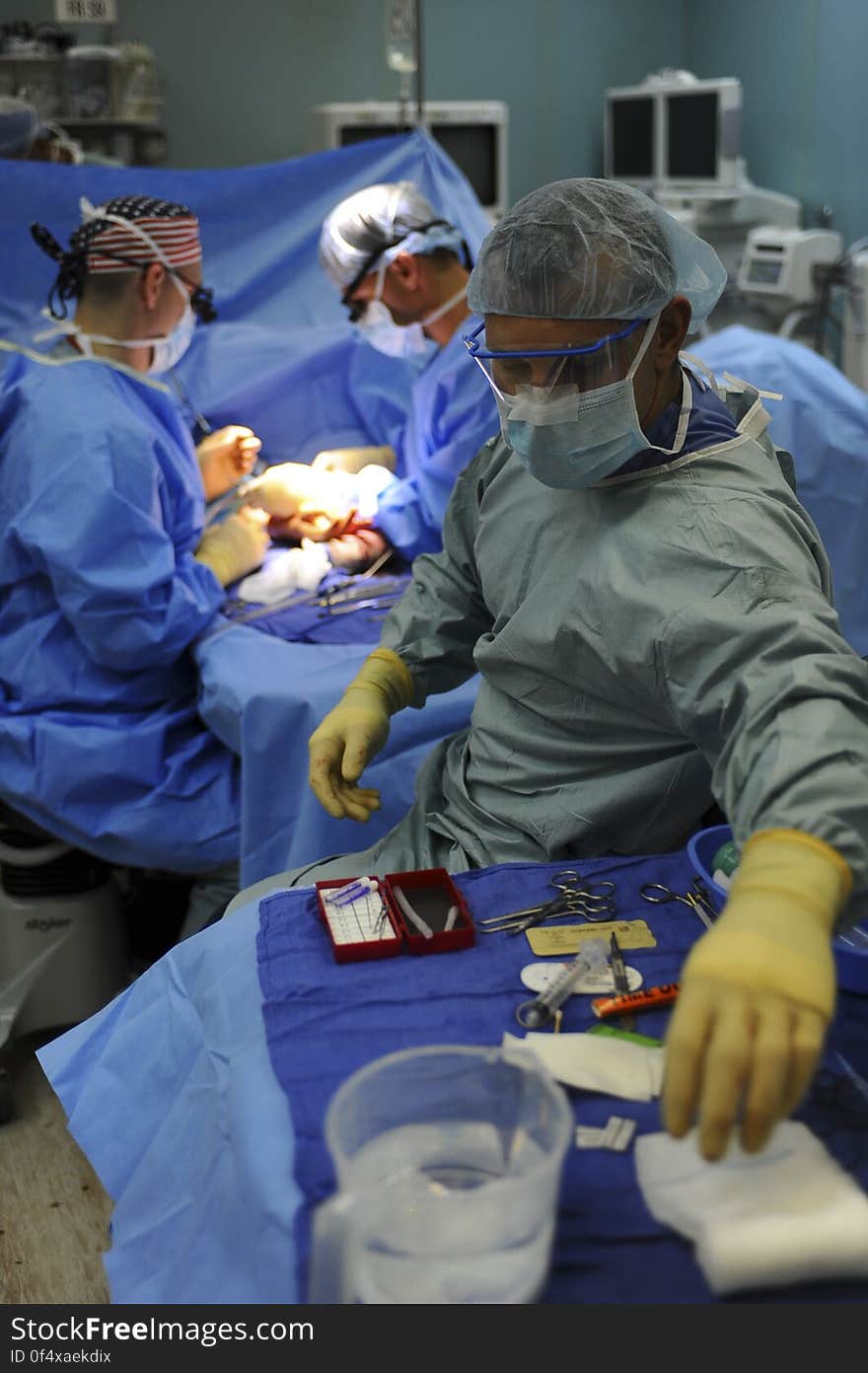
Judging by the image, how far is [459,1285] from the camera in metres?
0.83

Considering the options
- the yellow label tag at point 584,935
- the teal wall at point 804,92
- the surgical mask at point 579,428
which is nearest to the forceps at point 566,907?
the yellow label tag at point 584,935

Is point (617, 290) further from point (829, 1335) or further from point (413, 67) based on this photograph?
point (413, 67)

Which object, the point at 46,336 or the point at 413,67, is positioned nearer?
the point at 46,336

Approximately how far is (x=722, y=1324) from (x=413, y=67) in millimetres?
3431

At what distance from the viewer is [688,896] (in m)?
1.34

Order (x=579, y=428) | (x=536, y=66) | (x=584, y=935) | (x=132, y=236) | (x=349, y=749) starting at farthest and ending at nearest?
(x=536, y=66) < (x=132, y=236) < (x=349, y=749) < (x=579, y=428) < (x=584, y=935)

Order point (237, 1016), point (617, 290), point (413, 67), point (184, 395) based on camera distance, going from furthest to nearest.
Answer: point (413, 67)
point (184, 395)
point (617, 290)
point (237, 1016)

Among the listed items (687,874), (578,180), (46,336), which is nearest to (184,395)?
(46,336)

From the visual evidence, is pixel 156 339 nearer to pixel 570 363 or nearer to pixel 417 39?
pixel 417 39

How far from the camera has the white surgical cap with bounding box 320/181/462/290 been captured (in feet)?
9.25

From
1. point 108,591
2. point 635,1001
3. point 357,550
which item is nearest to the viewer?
point 635,1001

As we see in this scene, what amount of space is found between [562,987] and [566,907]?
16 centimetres

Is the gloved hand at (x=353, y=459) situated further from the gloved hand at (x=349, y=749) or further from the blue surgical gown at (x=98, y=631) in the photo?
the gloved hand at (x=349, y=749)

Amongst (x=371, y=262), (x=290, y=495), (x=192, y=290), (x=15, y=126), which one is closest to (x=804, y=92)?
(x=15, y=126)
